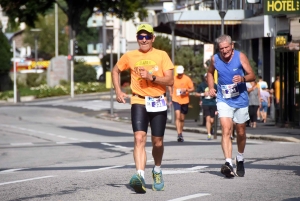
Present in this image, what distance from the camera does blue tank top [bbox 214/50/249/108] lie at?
39.7 ft

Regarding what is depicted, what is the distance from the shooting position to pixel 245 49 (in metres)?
41.6

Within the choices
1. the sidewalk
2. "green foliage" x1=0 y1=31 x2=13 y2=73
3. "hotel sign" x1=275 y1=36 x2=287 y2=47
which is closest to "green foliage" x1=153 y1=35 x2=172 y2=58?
"green foliage" x1=0 y1=31 x2=13 y2=73

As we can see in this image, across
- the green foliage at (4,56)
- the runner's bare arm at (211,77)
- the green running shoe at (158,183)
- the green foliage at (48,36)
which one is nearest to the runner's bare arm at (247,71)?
the runner's bare arm at (211,77)

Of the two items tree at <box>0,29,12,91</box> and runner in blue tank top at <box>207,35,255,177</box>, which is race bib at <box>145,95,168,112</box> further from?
tree at <box>0,29,12,91</box>

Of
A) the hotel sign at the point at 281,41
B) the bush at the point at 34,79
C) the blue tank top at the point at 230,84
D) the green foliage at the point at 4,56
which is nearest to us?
the blue tank top at the point at 230,84

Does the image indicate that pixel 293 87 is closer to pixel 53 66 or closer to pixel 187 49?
pixel 187 49

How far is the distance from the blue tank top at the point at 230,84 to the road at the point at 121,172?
3.18 feet

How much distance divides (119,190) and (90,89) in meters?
52.3

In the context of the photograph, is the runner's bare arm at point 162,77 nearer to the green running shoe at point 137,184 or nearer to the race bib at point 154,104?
the race bib at point 154,104

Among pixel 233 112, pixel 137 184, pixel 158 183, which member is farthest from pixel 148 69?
pixel 233 112

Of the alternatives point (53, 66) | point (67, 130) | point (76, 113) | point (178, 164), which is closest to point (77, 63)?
point (53, 66)

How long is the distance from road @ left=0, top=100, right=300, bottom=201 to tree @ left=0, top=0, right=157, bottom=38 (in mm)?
39325

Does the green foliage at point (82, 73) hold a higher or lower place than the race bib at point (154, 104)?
lower

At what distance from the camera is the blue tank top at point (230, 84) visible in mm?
12098
